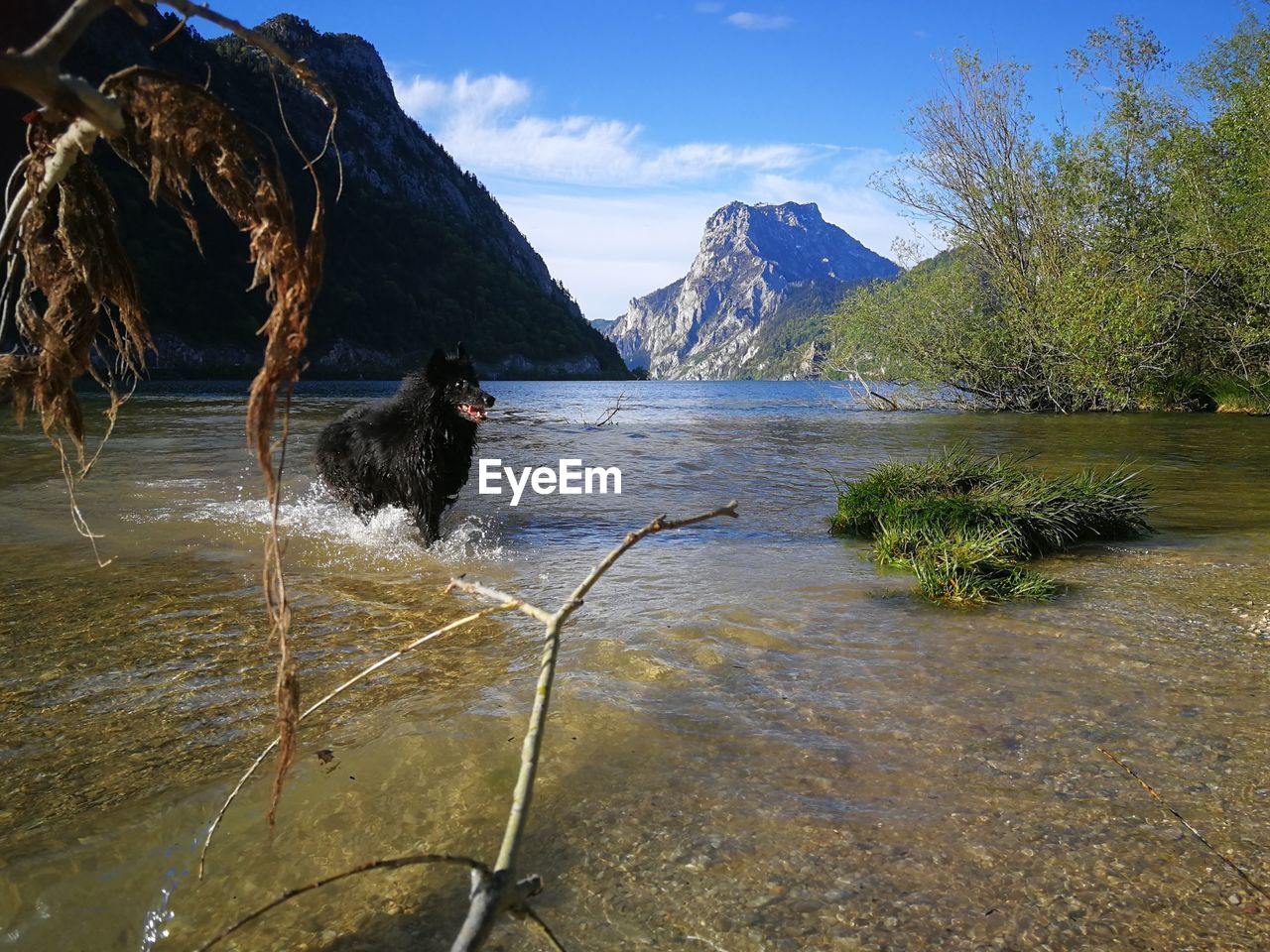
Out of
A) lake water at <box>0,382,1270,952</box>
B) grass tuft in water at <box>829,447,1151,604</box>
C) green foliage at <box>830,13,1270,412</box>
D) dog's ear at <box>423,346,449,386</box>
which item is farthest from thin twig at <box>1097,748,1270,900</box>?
green foliage at <box>830,13,1270,412</box>

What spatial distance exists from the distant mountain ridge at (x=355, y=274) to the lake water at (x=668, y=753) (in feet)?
246

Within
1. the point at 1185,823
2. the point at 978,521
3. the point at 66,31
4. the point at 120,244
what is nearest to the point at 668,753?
the point at 1185,823

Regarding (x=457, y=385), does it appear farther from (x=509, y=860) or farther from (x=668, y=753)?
(x=509, y=860)

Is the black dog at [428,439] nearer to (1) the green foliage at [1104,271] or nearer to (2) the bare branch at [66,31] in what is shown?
(2) the bare branch at [66,31]

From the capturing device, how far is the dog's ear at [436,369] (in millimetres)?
8345

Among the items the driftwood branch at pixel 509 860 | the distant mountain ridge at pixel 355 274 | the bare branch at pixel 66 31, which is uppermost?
the distant mountain ridge at pixel 355 274

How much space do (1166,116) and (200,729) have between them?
35.2 meters

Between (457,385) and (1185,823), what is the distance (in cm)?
718

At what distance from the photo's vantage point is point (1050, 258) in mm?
32156

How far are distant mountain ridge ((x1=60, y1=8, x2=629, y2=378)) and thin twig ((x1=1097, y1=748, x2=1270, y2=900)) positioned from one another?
78.2 m

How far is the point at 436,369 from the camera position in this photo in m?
8.45

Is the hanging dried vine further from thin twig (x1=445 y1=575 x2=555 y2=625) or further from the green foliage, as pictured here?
the green foliage

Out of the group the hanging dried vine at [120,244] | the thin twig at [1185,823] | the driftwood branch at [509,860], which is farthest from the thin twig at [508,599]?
the thin twig at [1185,823]

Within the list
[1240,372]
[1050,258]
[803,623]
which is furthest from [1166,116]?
[803,623]
